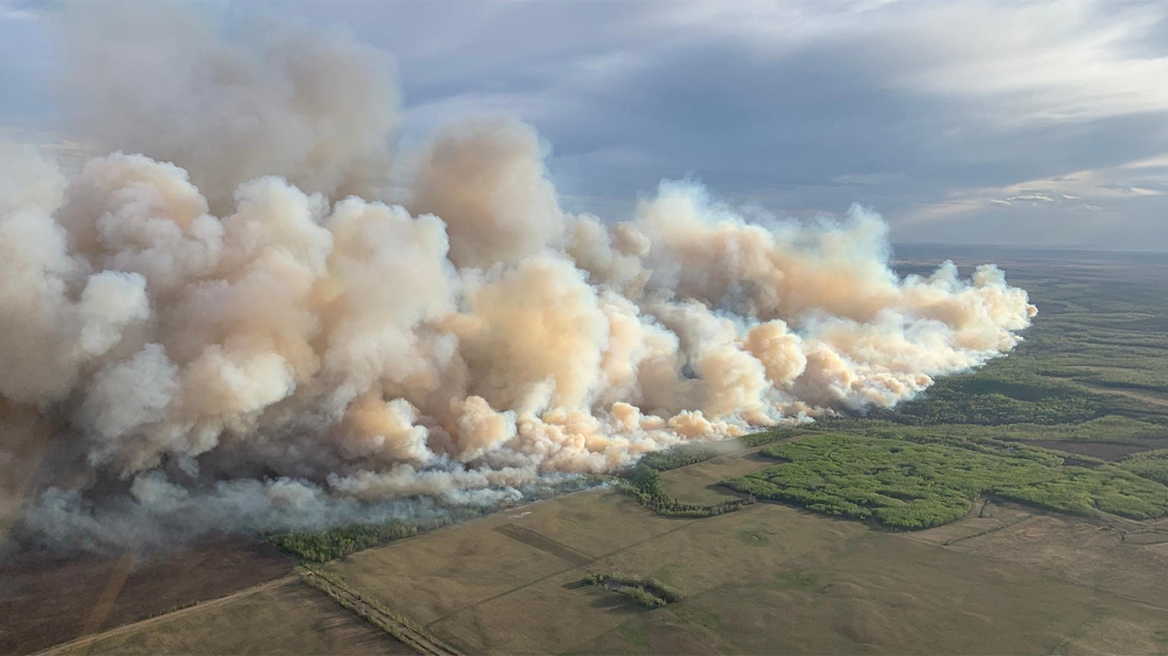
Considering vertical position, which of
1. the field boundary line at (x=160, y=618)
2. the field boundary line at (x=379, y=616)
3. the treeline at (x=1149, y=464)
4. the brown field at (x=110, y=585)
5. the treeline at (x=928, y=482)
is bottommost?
the treeline at (x=1149, y=464)

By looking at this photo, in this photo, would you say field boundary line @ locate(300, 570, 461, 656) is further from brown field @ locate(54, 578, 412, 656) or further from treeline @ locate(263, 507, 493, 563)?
treeline @ locate(263, 507, 493, 563)

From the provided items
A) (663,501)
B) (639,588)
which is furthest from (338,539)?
(663,501)

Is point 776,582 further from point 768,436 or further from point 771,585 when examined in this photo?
point 768,436

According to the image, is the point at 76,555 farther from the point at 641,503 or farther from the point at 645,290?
the point at 645,290

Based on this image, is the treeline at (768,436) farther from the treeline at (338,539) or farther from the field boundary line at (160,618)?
the field boundary line at (160,618)

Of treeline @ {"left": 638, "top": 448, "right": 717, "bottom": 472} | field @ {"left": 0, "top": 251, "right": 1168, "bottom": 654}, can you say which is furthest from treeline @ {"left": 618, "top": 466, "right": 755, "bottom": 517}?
treeline @ {"left": 638, "top": 448, "right": 717, "bottom": 472}

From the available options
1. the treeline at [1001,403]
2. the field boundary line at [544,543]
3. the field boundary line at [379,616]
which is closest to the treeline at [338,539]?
Result: the field boundary line at [379,616]
